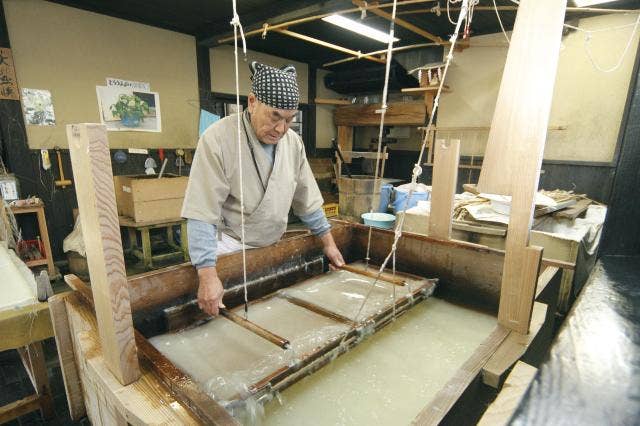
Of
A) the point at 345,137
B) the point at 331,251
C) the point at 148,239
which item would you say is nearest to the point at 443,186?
the point at 331,251

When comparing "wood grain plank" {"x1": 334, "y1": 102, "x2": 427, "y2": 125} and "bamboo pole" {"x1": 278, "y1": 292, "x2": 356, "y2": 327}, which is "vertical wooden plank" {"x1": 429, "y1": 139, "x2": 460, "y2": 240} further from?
"wood grain plank" {"x1": 334, "y1": 102, "x2": 427, "y2": 125}

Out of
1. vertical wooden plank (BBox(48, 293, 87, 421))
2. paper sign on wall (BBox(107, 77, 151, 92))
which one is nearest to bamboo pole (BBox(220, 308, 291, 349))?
vertical wooden plank (BBox(48, 293, 87, 421))

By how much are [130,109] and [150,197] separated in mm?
1635

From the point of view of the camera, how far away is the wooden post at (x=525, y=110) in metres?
1.00

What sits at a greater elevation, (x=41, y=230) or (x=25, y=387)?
(x=41, y=230)

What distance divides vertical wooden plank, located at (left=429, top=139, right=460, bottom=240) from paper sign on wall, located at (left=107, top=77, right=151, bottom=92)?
4.90 m

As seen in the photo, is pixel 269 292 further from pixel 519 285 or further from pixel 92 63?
pixel 92 63

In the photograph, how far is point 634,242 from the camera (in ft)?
3.14

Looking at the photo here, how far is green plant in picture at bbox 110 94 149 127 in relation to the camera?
4.89 metres

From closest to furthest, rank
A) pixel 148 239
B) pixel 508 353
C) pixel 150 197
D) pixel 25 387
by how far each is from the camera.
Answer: pixel 508 353 < pixel 25 387 < pixel 150 197 < pixel 148 239

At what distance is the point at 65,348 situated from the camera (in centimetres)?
129

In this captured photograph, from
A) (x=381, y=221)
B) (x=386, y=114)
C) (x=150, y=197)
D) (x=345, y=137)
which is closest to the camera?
(x=381, y=221)

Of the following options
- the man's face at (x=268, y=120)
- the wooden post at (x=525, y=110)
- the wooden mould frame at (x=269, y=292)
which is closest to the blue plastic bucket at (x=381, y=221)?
the wooden mould frame at (x=269, y=292)

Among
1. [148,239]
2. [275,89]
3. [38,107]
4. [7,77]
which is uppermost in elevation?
[7,77]
